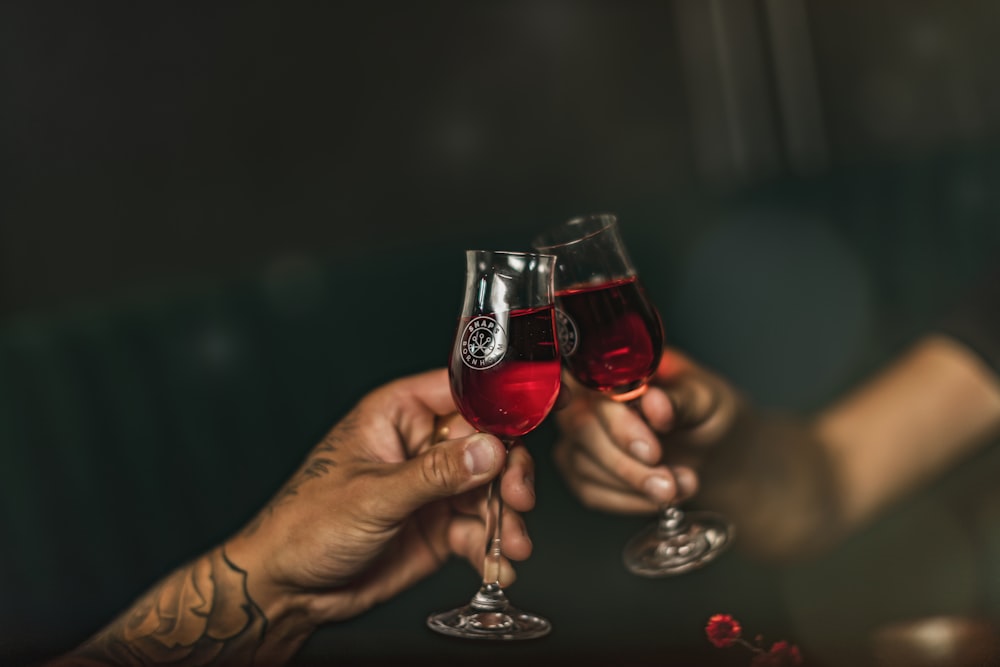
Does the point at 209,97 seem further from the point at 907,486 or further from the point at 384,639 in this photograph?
the point at 907,486

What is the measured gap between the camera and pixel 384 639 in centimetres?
200

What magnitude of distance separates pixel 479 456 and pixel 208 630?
0.50 metres

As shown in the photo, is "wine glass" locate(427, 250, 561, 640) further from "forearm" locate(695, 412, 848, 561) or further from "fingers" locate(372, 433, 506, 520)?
"forearm" locate(695, 412, 848, 561)

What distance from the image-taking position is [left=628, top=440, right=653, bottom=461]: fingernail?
1.30 m

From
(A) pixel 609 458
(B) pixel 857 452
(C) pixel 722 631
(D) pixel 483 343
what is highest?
(D) pixel 483 343

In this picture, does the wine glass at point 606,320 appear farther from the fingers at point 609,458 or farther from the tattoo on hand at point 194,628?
the tattoo on hand at point 194,628

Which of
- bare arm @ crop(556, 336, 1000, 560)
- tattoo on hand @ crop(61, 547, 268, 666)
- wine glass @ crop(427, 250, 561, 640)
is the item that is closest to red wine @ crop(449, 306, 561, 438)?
wine glass @ crop(427, 250, 561, 640)

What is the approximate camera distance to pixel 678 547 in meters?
1.25

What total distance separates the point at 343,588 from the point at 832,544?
4.46 ft

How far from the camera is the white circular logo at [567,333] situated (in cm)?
119

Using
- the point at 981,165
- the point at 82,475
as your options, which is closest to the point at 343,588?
the point at 82,475

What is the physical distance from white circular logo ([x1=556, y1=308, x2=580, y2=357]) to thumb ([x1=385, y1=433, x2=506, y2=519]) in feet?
0.90

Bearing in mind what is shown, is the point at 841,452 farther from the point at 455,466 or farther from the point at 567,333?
the point at 455,466

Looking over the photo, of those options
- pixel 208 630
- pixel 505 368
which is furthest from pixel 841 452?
pixel 208 630
